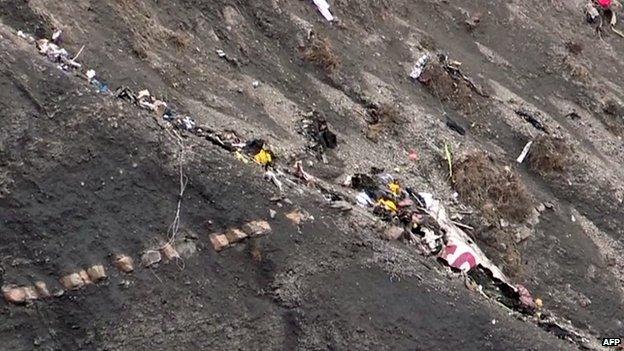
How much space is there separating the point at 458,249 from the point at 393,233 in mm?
1619

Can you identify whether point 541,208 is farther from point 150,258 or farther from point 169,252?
point 150,258

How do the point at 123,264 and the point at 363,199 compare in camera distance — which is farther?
the point at 363,199

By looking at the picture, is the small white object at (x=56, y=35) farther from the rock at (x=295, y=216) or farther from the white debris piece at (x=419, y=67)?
the white debris piece at (x=419, y=67)

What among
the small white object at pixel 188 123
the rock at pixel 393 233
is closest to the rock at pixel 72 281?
the small white object at pixel 188 123

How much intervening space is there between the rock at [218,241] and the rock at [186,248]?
0.26 meters

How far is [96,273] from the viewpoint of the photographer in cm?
894

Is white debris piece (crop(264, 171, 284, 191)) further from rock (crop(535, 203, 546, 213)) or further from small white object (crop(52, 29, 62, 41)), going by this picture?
rock (crop(535, 203, 546, 213))

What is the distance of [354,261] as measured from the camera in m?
10.7

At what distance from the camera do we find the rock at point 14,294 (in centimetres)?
840

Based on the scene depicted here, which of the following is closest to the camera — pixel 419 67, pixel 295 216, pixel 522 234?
pixel 295 216

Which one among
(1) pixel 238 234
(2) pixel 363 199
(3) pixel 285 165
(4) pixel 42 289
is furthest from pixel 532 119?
(4) pixel 42 289

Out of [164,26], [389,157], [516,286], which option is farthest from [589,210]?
[164,26]

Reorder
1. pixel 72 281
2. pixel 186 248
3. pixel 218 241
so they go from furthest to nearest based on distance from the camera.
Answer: pixel 218 241, pixel 186 248, pixel 72 281

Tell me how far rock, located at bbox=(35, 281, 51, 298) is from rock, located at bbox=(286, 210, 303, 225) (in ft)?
10.9
